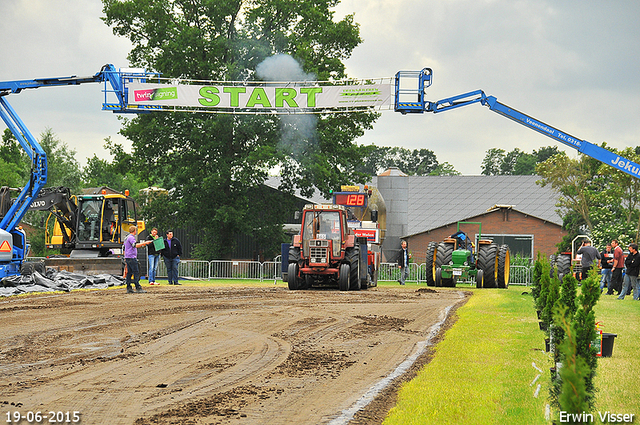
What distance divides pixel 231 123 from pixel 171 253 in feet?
36.5

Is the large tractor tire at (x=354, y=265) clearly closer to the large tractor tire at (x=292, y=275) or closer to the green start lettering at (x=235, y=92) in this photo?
the large tractor tire at (x=292, y=275)

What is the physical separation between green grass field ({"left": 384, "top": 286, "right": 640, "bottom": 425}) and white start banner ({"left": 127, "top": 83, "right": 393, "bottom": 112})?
49.2 ft

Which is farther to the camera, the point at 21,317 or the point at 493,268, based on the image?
the point at 493,268

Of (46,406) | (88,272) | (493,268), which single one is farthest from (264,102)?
(46,406)

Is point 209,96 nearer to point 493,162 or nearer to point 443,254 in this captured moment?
point 443,254

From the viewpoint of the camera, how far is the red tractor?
74.0ft

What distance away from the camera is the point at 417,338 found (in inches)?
445

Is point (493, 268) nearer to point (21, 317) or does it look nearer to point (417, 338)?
point (417, 338)

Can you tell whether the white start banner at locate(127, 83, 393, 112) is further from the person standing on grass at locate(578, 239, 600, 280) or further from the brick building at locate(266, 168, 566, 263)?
the brick building at locate(266, 168, 566, 263)

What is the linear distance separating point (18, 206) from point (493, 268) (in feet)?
56.1

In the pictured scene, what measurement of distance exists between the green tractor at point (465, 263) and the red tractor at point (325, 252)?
4.62 metres

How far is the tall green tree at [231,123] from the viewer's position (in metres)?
35.1

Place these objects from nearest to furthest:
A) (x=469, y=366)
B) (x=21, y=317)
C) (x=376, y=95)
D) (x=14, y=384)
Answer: (x=14, y=384) < (x=469, y=366) < (x=21, y=317) < (x=376, y=95)

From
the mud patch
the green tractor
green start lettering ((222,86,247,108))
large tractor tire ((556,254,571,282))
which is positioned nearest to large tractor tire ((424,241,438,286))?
the green tractor
